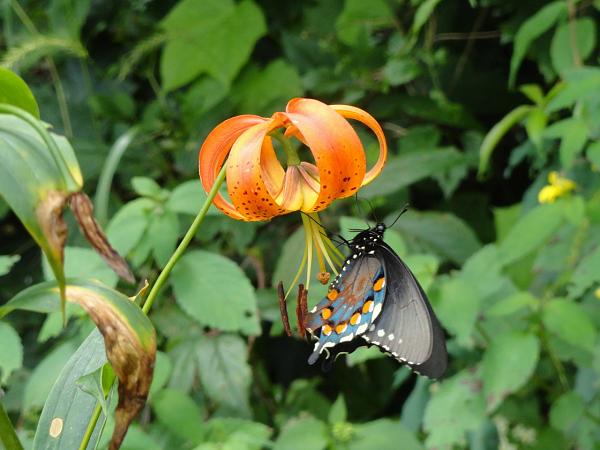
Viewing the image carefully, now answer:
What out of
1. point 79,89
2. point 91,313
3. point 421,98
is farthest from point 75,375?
point 79,89

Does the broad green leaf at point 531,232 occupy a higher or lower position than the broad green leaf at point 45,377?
lower

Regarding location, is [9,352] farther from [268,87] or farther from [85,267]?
[268,87]

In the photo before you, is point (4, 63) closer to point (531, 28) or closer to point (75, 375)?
point (531, 28)

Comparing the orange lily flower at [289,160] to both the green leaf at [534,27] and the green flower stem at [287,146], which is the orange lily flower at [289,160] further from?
the green leaf at [534,27]

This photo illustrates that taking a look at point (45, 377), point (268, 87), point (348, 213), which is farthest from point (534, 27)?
point (45, 377)

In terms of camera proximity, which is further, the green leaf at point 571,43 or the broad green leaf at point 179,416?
the green leaf at point 571,43

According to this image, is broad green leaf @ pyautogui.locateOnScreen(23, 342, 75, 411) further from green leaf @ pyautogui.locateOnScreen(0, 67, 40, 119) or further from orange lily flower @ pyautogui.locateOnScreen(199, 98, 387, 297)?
green leaf @ pyautogui.locateOnScreen(0, 67, 40, 119)

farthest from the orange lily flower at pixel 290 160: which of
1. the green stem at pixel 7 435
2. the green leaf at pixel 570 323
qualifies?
the green leaf at pixel 570 323
